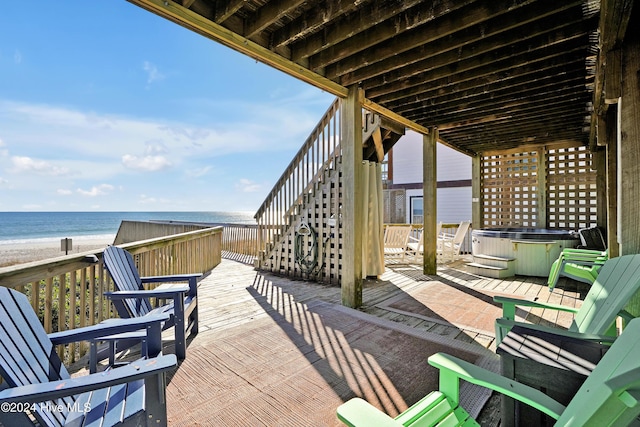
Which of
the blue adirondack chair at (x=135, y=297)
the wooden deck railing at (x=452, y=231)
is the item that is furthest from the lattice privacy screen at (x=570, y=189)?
the blue adirondack chair at (x=135, y=297)

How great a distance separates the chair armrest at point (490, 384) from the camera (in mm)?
899

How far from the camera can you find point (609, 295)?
173 cm

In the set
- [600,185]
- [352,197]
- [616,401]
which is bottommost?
[616,401]

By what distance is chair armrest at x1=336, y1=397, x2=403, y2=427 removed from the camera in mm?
827

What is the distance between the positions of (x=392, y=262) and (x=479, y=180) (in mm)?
3738

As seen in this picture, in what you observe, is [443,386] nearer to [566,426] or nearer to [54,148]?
[566,426]

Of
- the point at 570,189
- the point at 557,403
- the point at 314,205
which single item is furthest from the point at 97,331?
the point at 570,189

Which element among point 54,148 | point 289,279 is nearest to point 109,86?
point 54,148

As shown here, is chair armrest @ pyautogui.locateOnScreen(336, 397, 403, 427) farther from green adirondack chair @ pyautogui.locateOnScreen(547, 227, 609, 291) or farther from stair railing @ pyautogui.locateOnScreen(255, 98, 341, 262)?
stair railing @ pyautogui.locateOnScreen(255, 98, 341, 262)

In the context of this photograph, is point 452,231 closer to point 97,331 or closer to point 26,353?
point 97,331

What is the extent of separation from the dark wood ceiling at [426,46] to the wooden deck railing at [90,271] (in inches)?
85.9

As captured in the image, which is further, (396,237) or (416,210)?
(416,210)

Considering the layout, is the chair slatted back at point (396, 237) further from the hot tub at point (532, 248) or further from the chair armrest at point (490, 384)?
the chair armrest at point (490, 384)

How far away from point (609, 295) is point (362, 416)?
1.86 meters
